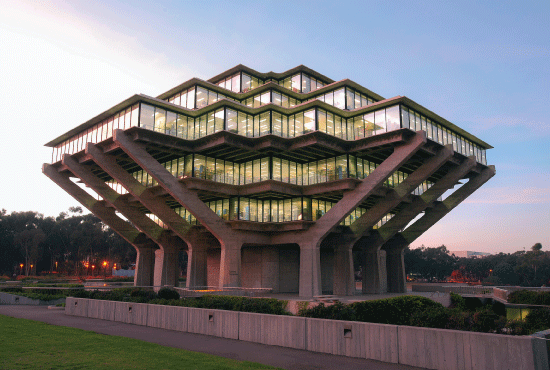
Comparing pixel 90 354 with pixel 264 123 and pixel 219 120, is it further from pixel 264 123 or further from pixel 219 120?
pixel 264 123

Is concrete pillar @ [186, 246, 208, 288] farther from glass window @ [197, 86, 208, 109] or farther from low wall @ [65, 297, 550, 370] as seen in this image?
low wall @ [65, 297, 550, 370]

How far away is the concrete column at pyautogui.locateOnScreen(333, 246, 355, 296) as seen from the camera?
4956 cm

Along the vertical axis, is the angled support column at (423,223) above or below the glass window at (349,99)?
below

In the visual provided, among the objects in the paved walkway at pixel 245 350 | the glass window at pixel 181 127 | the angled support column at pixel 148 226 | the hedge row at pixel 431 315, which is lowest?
the paved walkway at pixel 245 350

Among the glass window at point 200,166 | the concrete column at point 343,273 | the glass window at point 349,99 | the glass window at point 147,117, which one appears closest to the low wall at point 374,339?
the glass window at point 147,117

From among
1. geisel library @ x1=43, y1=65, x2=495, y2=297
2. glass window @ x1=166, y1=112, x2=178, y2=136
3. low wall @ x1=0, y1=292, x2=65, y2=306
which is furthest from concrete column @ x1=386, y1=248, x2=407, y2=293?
low wall @ x1=0, y1=292, x2=65, y2=306

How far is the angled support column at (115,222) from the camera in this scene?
2066 inches

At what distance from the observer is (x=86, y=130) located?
4806cm

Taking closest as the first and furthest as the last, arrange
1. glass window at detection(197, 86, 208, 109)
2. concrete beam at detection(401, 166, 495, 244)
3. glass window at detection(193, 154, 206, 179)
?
glass window at detection(193, 154, 206, 179) → glass window at detection(197, 86, 208, 109) → concrete beam at detection(401, 166, 495, 244)

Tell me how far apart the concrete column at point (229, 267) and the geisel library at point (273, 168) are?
12cm

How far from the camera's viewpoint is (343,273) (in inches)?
1956

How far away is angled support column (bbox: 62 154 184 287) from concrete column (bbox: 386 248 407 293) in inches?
1104

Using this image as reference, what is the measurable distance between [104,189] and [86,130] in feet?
22.2

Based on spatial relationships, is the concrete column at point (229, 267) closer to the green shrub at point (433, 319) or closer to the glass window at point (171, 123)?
the glass window at point (171, 123)
